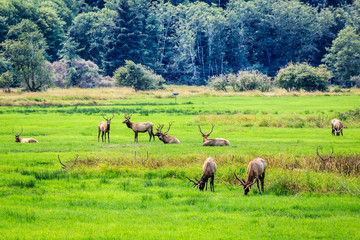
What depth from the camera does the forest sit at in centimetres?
11575

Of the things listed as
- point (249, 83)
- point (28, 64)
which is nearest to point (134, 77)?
point (28, 64)

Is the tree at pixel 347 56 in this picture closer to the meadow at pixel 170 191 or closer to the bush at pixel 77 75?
the bush at pixel 77 75

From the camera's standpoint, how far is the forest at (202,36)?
11575cm

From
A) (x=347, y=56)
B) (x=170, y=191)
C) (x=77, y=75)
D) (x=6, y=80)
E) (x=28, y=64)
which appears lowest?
(x=170, y=191)

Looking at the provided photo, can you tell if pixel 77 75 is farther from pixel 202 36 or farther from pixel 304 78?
pixel 202 36

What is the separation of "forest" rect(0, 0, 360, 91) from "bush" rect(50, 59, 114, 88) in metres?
15.7

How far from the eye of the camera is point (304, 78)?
82375 mm

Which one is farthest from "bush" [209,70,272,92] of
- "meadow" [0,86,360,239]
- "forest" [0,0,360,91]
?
"meadow" [0,86,360,239]

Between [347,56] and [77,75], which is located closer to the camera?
[77,75]

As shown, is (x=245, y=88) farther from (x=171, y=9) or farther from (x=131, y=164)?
(x=131, y=164)

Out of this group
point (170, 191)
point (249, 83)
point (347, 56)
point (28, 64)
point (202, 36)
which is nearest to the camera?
point (170, 191)

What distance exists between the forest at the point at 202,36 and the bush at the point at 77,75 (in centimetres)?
1569

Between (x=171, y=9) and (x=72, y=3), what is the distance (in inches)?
1269

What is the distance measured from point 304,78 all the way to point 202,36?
55.8 meters
